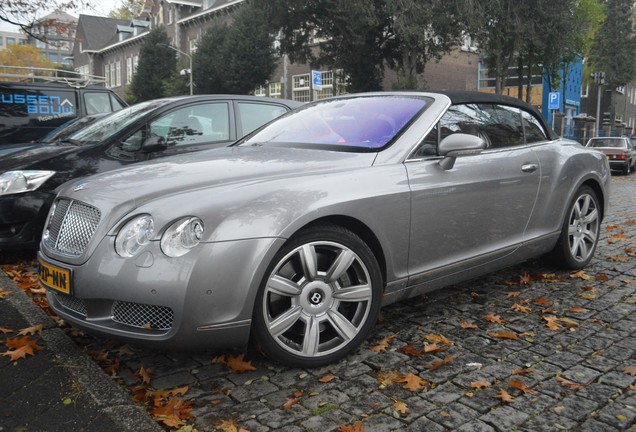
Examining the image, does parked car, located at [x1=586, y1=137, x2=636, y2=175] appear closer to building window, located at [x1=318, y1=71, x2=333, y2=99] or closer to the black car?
the black car

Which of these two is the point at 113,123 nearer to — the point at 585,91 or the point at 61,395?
the point at 61,395

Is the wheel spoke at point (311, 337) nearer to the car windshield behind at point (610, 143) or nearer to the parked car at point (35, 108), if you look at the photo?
the parked car at point (35, 108)

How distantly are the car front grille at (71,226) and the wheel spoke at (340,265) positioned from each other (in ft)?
3.91

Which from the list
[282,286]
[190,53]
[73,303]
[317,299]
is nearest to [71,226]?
[73,303]

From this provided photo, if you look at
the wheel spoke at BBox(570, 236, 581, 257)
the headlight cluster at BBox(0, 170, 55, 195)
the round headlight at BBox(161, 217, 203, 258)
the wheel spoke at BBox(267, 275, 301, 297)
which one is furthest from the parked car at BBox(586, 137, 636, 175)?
the round headlight at BBox(161, 217, 203, 258)

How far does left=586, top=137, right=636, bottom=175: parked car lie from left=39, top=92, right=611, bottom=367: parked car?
66.7 ft

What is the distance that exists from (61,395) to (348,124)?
2323 mm

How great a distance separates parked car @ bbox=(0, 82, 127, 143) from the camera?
31.7 ft

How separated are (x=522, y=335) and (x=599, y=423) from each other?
3.56 ft

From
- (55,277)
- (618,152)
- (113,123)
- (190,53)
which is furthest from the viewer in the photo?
(190,53)

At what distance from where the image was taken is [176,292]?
2.60 metres

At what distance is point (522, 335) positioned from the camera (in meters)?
3.63

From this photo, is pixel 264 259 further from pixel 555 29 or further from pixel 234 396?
pixel 555 29

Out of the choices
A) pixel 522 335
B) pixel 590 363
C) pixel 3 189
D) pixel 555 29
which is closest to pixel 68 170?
pixel 3 189
